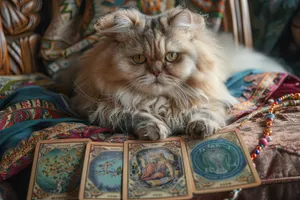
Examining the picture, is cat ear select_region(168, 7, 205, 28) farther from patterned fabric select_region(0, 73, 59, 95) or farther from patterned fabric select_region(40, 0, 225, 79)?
patterned fabric select_region(0, 73, 59, 95)

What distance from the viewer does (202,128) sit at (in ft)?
3.84

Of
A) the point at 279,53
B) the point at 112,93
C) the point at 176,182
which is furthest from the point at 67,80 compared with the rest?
the point at 279,53

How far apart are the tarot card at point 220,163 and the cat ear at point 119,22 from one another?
0.54 metres

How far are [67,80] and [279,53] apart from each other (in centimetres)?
144

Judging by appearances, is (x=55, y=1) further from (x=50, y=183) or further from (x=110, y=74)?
(x=50, y=183)

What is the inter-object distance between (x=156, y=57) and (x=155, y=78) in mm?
85

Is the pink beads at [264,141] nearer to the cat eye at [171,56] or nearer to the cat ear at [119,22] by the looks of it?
the cat eye at [171,56]

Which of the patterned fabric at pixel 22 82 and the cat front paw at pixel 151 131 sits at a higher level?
the patterned fabric at pixel 22 82

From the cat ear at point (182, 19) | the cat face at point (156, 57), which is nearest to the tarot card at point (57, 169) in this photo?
the cat face at point (156, 57)

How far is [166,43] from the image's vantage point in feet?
4.07

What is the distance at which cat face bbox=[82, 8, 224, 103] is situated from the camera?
49.0 inches

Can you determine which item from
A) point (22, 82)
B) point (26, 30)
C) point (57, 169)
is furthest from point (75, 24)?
point (57, 169)

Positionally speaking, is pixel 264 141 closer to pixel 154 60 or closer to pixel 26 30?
pixel 154 60

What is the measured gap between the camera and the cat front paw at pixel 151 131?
3.87 feet
